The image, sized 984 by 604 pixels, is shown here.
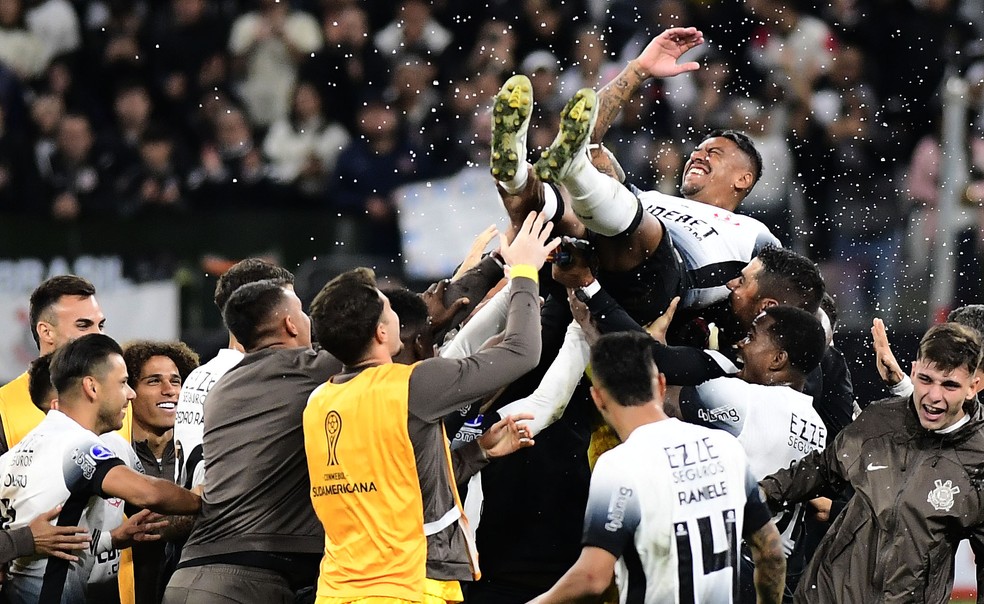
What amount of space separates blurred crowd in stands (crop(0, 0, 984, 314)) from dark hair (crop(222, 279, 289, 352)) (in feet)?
18.7

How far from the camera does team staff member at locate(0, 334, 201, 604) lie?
18.0 ft

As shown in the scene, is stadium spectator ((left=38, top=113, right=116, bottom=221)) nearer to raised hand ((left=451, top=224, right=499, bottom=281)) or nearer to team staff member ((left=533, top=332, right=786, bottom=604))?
raised hand ((left=451, top=224, right=499, bottom=281))

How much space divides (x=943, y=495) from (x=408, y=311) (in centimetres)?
220

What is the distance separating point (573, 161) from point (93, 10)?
33.9 ft

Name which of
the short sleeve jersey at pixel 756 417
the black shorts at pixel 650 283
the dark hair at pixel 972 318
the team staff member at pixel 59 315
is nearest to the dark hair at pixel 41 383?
the team staff member at pixel 59 315

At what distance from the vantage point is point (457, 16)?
44.4 feet

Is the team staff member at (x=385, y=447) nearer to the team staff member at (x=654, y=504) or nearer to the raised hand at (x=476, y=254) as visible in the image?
the team staff member at (x=654, y=504)

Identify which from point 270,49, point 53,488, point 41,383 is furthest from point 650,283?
point 270,49

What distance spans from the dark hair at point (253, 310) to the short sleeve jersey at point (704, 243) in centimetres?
181

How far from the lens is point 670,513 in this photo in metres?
4.57

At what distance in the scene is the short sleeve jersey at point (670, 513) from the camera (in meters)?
4.56

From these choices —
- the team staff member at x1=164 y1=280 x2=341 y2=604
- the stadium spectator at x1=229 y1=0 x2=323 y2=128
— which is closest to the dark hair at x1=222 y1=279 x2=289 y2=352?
the team staff member at x1=164 y1=280 x2=341 y2=604

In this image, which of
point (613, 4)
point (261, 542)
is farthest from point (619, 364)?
Answer: point (613, 4)

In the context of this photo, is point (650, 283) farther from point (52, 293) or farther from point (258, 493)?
point (52, 293)
